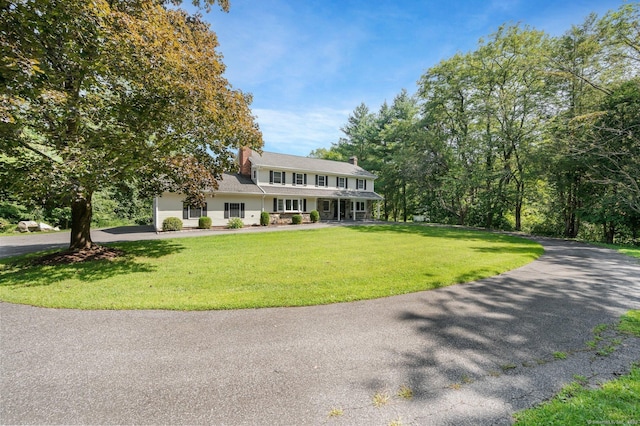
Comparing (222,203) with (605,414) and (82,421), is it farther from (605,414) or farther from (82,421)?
(605,414)

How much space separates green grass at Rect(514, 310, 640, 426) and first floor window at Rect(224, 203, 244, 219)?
854 inches

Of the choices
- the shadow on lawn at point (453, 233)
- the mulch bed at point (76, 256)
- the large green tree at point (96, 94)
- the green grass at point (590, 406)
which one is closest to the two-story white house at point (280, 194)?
the mulch bed at point (76, 256)

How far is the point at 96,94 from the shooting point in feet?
25.2

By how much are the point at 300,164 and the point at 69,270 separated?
2231cm

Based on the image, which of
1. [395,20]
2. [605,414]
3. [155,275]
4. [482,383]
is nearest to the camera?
[605,414]

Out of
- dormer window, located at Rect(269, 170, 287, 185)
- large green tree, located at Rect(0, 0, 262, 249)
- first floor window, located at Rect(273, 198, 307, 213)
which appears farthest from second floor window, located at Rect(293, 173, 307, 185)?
large green tree, located at Rect(0, 0, 262, 249)

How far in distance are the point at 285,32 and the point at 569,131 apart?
18073 millimetres

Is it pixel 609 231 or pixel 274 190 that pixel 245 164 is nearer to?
pixel 274 190

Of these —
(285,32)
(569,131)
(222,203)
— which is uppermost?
(285,32)

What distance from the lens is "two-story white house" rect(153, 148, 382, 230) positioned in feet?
67.0

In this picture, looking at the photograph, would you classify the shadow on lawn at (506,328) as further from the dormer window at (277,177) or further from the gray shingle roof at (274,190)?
the dormer window at (277,177)

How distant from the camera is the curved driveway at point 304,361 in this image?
250 cm

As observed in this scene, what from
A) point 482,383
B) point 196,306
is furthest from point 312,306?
point 482,383

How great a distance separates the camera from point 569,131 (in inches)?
645
